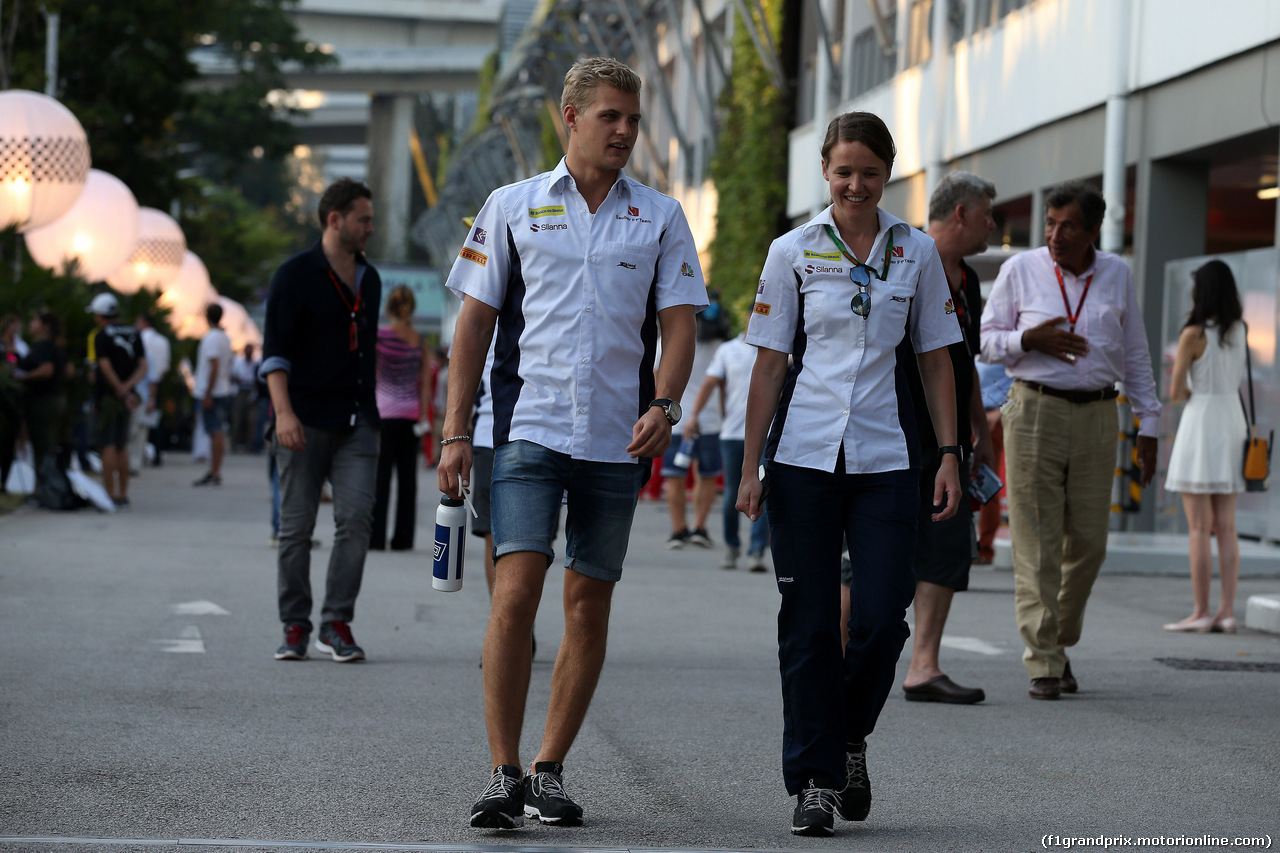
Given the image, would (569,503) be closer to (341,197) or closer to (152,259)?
(341,197)

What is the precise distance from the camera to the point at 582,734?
648 centimetres

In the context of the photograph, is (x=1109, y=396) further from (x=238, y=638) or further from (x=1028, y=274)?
(x=238, y=638)

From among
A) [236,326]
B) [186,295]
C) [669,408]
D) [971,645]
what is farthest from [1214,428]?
[236,326]

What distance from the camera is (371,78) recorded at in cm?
7894

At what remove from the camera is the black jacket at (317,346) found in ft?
27.1

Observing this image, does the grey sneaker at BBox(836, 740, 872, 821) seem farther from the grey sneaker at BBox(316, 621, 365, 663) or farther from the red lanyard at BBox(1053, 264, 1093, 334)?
the grey sneaker at BBox(316, 621, 365, 663)

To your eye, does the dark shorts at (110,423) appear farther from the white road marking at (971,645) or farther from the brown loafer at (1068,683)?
the brown loafer at (1068,683)

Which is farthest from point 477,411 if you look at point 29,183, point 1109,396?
point 29,183

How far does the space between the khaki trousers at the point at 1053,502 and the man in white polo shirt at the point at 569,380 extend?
275 centimetres

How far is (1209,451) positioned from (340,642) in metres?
4.97

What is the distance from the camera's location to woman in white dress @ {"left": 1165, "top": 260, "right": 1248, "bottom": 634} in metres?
10.2

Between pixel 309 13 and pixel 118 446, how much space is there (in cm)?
6349

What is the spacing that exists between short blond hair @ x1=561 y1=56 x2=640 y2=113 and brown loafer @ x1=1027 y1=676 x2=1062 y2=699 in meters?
3.54

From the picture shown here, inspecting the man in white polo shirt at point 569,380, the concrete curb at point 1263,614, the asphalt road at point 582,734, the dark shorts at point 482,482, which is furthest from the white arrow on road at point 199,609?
the concrete curb at point 1263,614
